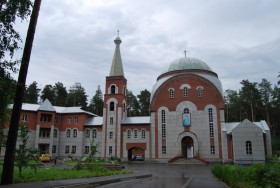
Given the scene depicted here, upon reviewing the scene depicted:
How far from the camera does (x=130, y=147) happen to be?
43.0 meters

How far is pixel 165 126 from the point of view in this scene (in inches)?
1650

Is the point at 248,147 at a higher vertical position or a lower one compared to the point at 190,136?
lower

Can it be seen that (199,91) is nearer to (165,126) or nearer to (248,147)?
(165,126)

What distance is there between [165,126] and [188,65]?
11330mm

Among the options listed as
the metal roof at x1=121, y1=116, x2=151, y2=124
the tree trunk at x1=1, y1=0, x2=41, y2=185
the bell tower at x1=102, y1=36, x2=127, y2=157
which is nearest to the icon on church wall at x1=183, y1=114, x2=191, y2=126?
the metal roof at x1=121, y1=116, x2=151, y2=124

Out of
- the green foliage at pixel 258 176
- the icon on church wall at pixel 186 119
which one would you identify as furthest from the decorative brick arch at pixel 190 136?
the green foliage at pixel 258 176

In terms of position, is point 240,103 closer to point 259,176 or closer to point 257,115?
point 257,115

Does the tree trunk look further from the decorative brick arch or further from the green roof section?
the green roof section

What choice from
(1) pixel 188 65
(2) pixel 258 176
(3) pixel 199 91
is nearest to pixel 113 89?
(1) pixel 188 65

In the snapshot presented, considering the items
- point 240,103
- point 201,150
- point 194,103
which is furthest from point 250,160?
point 240,103

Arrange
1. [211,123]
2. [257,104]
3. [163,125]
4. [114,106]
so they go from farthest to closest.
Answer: [257,104], [114,106], [163,125], [211,123]

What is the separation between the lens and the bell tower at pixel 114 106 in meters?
43.4

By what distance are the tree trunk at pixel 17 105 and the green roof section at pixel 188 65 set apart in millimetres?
34200

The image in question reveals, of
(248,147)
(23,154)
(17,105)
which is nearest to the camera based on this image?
(17,105)
